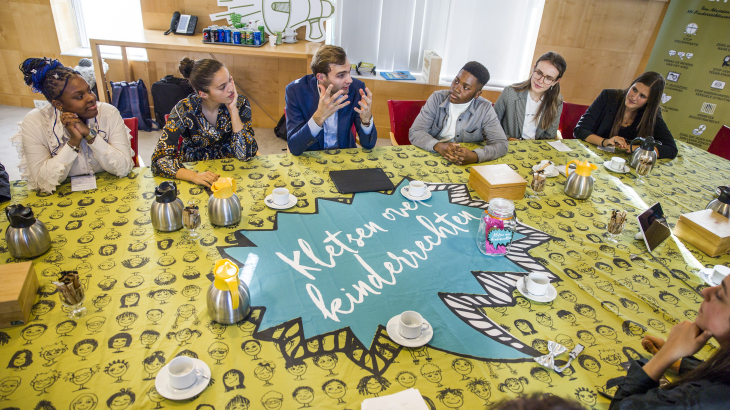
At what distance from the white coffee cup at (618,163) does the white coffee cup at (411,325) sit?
6.24 feet

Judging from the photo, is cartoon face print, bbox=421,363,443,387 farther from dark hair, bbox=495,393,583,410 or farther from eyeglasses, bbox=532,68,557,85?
eyeglasses, bbox=532,68,557,85

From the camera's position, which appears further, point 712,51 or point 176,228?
point 712,51

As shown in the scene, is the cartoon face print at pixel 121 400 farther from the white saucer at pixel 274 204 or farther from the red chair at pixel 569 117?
the red chair at pixel 569 117

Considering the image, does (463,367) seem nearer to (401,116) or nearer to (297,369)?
(297,369)

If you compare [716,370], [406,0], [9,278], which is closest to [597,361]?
[716,370]

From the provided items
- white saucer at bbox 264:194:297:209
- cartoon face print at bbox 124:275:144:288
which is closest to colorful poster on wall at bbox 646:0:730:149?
white saucer at bbox 264:194:297:209

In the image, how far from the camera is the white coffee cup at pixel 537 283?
146cm

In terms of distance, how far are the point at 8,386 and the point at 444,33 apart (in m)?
4.75

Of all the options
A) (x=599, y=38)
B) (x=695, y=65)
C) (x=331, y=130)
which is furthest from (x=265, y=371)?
(x=695, y=65)

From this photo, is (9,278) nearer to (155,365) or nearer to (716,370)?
(155,365)

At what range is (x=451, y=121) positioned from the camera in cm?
284

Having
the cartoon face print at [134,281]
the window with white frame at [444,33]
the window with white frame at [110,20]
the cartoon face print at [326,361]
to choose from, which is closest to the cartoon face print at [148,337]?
the cartoon face print at [134,281]

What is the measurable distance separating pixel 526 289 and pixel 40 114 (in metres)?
2.20

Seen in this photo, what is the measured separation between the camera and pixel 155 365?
113 centimetres
